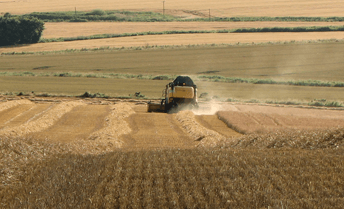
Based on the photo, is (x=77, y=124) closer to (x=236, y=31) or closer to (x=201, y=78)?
(x=201, y=78)

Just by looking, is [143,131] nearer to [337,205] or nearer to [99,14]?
[337,205]

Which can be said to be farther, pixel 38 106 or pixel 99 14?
pixel 99 14

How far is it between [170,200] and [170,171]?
7.71 ft

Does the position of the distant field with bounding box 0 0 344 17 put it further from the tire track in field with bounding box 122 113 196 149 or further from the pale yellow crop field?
the tire track in field with bounding box 122 113 196 149

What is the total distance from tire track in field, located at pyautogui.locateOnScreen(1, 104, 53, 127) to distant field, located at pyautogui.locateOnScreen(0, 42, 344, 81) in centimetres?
2476

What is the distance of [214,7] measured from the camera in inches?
4872

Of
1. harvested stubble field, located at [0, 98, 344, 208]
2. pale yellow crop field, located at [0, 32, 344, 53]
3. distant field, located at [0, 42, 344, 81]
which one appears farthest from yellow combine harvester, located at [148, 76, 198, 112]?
pale yellow crop field, located at [0, 32, 344, 53]

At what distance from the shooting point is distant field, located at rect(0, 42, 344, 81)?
54.7 meters

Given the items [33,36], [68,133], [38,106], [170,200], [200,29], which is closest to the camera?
[170,200]

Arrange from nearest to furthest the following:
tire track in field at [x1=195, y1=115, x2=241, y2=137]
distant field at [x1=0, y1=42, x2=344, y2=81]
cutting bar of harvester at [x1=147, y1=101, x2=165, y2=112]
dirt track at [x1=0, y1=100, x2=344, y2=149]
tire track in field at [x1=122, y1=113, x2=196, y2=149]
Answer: tire track in field at [x1=122, y1=113, x2=196, y2=149], dirt track at [x1=0, y1=100, x2=344, y2=149], tire track in field at [x1=195, y1=115, x2=241, y2=137], cutting bar of harvester at [x1=147, y1=101, x2=165, y2=112], distant field at [x1=0, y1=42, x2=344, y2=81]

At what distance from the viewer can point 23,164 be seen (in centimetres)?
1246

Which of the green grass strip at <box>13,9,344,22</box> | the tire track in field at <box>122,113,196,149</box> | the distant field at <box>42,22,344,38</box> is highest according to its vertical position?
the green grass strip at <box>13,9,344,22</box>

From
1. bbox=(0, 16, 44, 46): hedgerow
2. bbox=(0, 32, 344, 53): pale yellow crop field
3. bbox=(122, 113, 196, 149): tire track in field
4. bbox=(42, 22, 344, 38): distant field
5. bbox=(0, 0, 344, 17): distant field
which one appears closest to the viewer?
bbox=(122, 113, 196, 149): tire track in field

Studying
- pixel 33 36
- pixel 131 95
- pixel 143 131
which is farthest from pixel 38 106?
pixel 33 36
